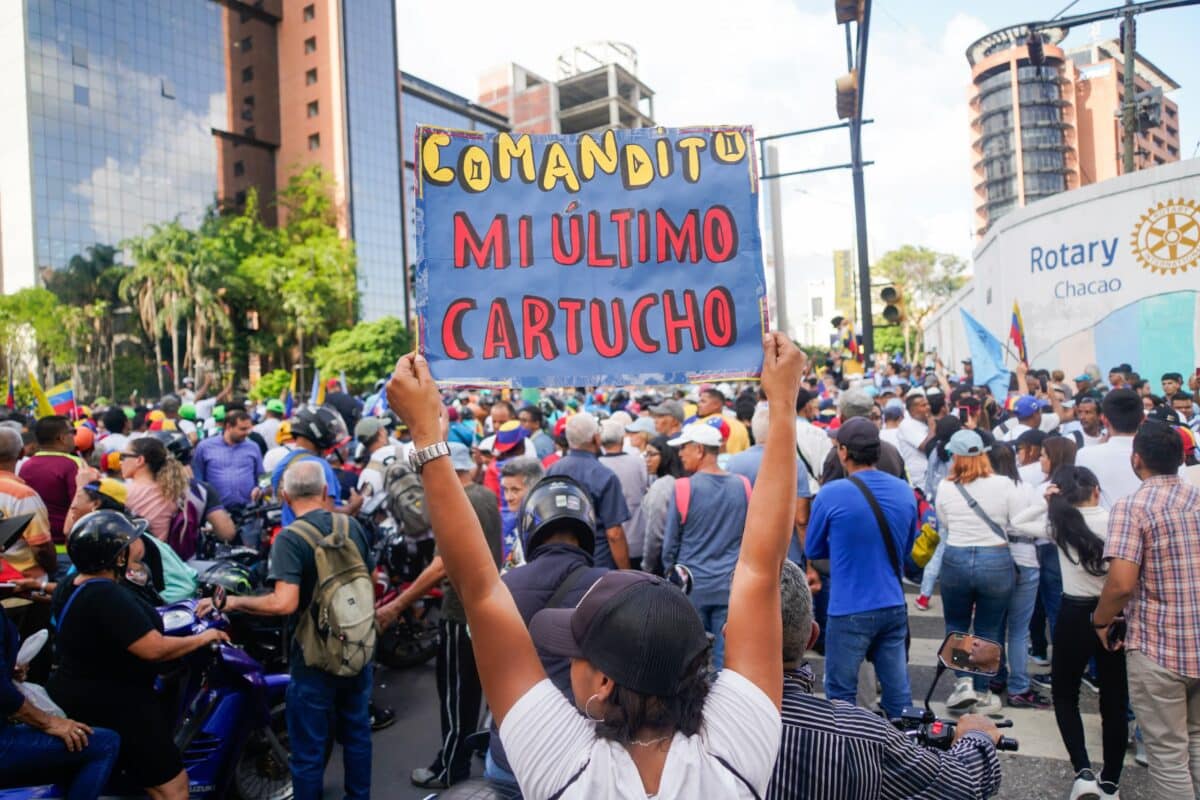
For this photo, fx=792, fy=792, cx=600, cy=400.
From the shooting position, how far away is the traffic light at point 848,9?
315 inches

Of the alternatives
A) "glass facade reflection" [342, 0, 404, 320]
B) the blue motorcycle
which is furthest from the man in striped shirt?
"glass facade reflection" [342, 0, 404, 320]

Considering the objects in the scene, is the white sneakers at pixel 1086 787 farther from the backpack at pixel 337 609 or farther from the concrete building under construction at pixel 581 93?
the concrete building under construction at pixel 581 93

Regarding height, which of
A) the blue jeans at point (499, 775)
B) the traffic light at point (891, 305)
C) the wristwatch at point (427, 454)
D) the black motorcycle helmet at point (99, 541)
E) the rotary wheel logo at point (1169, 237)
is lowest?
the blue jeans at point (499, 775)

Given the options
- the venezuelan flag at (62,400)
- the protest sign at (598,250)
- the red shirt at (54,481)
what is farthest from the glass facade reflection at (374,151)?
the protest sign at (598,250)

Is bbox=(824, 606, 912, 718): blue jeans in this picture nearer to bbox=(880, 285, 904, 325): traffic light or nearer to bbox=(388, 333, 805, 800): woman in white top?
bbox=(388, 333, 805, 800): woman in white top

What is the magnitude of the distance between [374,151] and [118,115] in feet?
64.1

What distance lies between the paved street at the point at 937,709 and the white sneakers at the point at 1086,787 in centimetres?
30

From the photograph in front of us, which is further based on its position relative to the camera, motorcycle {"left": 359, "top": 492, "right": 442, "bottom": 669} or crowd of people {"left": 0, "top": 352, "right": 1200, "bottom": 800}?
motorcycle {"left": 359, "top": 492, "right": 442, "bottom": 669}

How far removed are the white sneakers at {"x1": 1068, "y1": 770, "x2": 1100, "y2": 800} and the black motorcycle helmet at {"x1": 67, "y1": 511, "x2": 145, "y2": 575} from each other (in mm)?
4555

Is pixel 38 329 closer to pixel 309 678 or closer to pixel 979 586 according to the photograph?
pixel 309 678

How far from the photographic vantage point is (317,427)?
588 centimetres

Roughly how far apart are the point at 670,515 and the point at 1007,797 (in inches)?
90.8

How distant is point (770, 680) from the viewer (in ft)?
5.52

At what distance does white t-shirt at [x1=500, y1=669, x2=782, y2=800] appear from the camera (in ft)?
4.71
